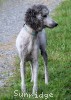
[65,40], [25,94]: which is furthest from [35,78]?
[65,40]

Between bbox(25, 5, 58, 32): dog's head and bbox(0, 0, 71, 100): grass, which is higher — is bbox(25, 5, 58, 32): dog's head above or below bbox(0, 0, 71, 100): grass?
above

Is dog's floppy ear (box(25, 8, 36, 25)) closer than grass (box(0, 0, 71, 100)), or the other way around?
dog's floppy ear (box(25, 8, 36, 25))

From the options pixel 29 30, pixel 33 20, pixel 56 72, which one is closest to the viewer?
pixel 33 20

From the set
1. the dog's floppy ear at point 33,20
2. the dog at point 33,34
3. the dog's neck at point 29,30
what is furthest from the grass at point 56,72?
the dog's floppy ear at point 33,20

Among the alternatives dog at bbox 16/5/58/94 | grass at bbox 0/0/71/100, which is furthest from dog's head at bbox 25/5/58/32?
grass at bbox 0/0/71/100

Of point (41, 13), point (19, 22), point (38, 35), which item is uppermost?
point (41, 13)

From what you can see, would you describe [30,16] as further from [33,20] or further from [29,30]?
[29,30]

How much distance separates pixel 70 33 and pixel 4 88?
13.7ft

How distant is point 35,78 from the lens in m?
6.32

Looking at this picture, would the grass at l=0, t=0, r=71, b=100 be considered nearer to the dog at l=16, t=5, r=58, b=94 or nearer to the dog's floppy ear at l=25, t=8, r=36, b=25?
the dog at l=16, t=5, r=58, b=94

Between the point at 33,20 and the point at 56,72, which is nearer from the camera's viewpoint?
the point at 33,20

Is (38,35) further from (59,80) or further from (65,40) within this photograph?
(65,40)

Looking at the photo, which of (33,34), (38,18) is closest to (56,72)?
(33,34)

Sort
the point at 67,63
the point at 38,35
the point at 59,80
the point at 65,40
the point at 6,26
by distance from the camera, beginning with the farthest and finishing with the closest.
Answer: the point at 6,26, the point at 65,40, the point at 67,63, the point at 59,80, the point at 38,35
